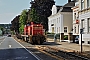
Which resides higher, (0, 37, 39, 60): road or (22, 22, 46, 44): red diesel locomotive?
(22, 22, 46, 44): red diesel locomotive

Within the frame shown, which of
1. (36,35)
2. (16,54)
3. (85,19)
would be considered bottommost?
(16,54)

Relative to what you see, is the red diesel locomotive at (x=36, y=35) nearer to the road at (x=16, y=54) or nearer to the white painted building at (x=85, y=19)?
the white painted building at (x=85, y=19)

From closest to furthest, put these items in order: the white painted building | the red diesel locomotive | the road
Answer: the road, the white painted building, the red diesel locomotive

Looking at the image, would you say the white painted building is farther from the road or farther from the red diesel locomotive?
the road

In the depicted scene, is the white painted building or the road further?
the white painted building

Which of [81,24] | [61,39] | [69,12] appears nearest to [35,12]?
[69,12]

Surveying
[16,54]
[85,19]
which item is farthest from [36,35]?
[16,54]

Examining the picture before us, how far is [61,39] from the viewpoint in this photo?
49.9m

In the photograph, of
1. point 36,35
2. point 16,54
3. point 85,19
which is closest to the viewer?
point 16,54

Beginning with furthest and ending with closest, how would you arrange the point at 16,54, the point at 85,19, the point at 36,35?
the point at 36,35 < the point at 85,19 < the point at 16,54

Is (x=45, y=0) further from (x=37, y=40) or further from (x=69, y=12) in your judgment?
(x=37, y=40)

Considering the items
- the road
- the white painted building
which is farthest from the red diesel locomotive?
the road

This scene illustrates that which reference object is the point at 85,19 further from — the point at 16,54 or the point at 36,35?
the point at 16,54

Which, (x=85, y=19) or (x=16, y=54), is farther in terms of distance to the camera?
(x=85, y=19)
